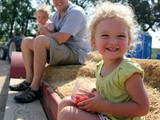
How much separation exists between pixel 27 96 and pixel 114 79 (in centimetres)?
187

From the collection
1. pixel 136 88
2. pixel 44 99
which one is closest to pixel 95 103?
pixel 136 88

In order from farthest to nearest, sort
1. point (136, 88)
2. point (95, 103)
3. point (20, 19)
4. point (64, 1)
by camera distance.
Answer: point (20, 19)
point (64, 1)
point (95, 103)
point (136, 88)

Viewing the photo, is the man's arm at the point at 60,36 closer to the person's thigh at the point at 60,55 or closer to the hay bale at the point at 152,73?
the person's thigh at the point at 60,55

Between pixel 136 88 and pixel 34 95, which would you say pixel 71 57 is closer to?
pixel 34 95

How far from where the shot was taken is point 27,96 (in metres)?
3.43

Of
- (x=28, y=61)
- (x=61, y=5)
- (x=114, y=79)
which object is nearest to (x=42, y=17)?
(x=61, y=5)

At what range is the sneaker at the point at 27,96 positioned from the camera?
3376mm

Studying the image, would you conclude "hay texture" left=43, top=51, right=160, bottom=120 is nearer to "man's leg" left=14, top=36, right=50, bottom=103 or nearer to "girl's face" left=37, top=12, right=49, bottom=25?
"man's leg" left=14, top=36, right=50, bottom=103

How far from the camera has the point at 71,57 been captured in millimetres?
4113

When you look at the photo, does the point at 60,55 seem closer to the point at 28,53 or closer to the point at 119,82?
the point at 28,53

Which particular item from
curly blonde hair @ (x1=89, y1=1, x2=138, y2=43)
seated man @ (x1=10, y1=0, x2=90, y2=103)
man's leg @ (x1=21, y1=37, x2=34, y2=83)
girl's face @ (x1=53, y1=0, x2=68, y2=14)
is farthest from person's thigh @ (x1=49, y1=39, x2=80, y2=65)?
curly blonde hair @ (x1=89, y1=1, x2=138, y2=43)

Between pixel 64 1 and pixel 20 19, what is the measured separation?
24.0 metres

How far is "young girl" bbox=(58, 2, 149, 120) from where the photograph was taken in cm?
160

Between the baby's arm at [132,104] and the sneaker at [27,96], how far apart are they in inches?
70.7
